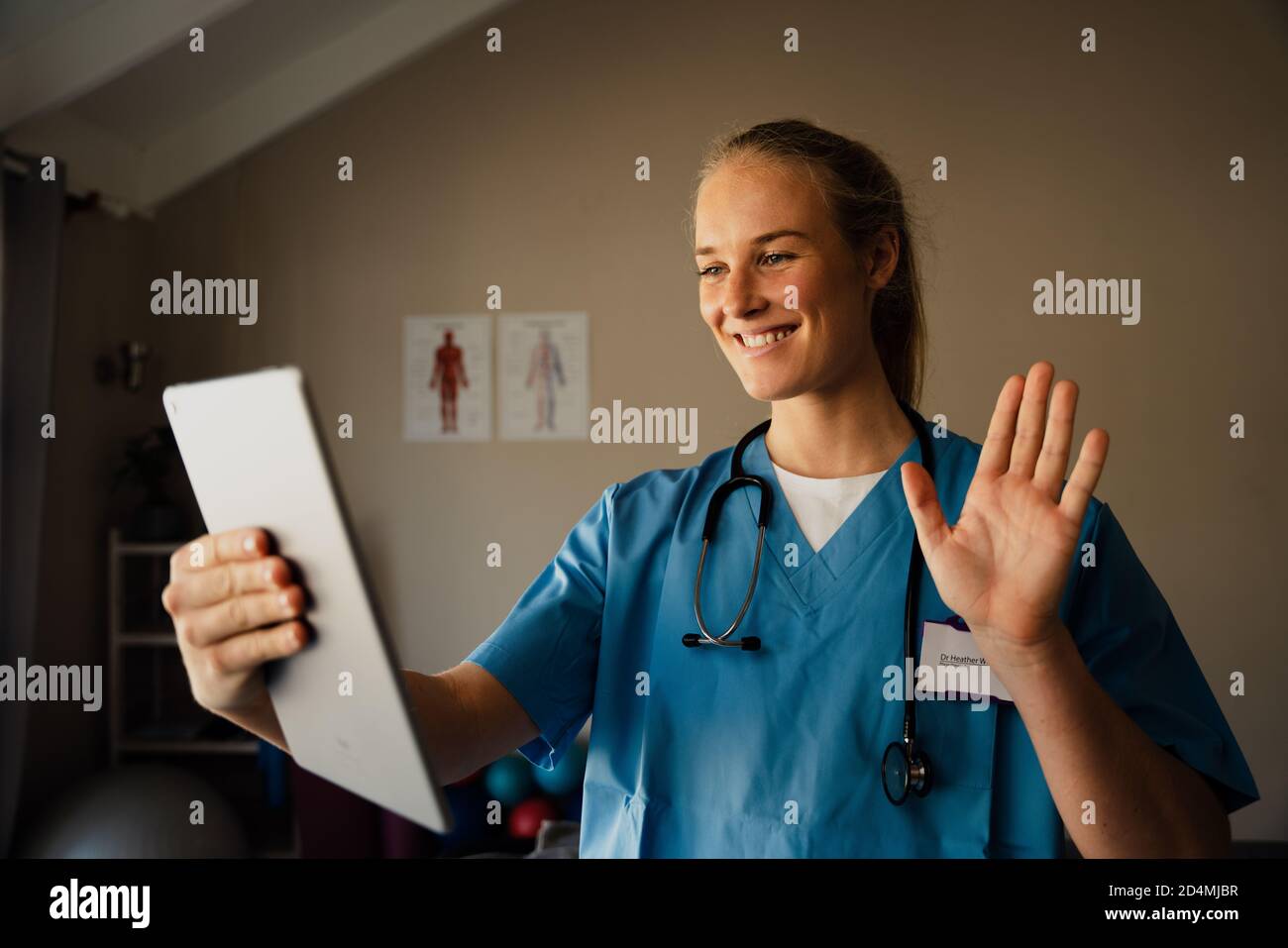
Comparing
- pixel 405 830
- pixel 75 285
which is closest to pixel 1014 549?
pixel 405 830

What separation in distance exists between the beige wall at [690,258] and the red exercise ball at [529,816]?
38 cm

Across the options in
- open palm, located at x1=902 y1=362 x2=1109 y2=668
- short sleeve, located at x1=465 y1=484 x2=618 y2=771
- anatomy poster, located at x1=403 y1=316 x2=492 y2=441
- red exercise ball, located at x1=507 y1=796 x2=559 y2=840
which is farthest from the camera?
anatomy poster, located at x1=403 y1=316 x2=492 y2=441

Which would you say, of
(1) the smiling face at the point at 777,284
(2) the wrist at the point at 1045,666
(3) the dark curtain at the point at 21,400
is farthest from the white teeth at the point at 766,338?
(3) the dark curtain at the point at 21,400

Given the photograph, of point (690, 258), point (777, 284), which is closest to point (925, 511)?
point (777, 284)

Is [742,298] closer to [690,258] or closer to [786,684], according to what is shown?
[786,684]

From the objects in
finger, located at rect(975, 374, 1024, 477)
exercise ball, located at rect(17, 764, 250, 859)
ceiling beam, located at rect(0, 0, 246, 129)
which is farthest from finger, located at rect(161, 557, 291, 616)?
ceiling beam, located at rect(0, 0, 246, 129)

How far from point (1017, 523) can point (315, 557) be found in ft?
1.37

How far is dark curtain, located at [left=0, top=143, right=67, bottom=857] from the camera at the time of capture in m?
1.94

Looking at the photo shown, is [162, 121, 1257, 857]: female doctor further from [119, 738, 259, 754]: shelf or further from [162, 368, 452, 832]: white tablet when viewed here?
[119, 738, 259, 754]: shelf

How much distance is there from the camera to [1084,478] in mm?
535

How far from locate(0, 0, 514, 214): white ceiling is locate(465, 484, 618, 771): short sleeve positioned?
1.58 metres

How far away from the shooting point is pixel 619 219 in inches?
78.8

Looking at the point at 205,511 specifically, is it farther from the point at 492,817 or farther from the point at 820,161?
the point at 492,817

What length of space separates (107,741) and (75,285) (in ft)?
3.70
